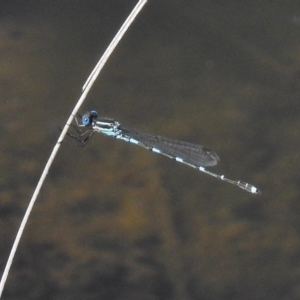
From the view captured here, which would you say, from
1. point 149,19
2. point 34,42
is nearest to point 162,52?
point 149,19

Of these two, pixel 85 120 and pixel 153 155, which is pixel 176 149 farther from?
pixel 85 120

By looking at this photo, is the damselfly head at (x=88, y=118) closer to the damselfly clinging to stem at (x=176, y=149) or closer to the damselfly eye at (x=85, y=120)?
the damselfly eye at (x=85, y=120)

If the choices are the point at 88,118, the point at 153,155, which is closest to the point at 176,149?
the point at 153,155

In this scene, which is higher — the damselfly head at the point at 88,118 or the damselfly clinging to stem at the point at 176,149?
the damselfly clinging to stem at the point at 176,149

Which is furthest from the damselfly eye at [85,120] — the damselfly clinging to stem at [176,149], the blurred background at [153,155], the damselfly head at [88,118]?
the blurred background at [153,155]

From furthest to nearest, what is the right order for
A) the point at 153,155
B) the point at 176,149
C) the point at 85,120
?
the point at 153,155
the point at 176,149
the point at 85,120

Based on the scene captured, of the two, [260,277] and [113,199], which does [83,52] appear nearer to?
[113,199]

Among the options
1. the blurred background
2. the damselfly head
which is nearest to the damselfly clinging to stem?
the blurred background

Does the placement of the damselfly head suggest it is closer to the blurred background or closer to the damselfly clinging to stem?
the damselfly clinging to stem
